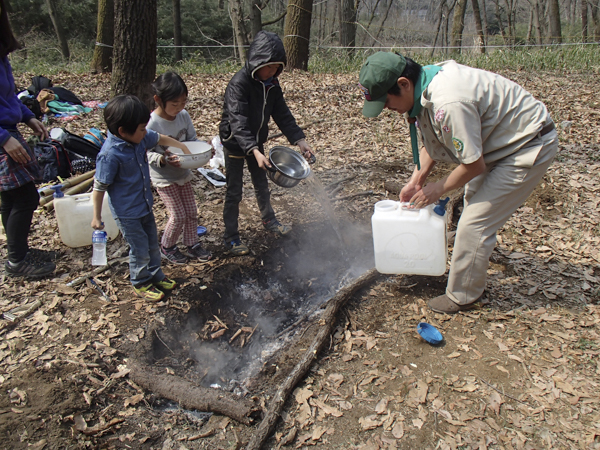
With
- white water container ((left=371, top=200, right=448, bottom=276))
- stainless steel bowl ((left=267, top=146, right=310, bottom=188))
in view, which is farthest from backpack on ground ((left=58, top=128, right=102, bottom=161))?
white water container ((left=371, top=200, right=448, bottom=276))

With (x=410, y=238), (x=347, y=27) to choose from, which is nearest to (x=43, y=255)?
(x=410, y=238)

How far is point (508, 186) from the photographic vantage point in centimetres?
297

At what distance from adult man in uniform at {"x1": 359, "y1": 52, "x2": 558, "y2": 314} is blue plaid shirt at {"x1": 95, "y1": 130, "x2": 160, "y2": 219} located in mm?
1943

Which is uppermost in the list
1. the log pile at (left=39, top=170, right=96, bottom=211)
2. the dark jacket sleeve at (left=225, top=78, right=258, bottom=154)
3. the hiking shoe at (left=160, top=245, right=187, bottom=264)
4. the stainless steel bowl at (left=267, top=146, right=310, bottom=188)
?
the dark jacket sleeve at (left=225, top=78, right=258, bottom=154)

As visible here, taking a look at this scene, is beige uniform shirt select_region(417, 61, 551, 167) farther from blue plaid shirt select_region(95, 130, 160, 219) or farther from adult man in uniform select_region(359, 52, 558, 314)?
blue plaid shirt select_region(95, 130, 160, 219)

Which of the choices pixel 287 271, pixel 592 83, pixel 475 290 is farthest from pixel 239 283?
pixel 592 83

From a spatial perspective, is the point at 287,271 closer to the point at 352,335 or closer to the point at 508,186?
the point at 352,335

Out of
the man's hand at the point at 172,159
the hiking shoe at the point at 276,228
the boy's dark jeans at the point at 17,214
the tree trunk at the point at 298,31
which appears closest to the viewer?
the man's hand at the point at 172,159

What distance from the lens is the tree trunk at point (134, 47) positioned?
5598mm

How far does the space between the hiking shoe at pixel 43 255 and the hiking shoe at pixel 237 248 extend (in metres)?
1.81

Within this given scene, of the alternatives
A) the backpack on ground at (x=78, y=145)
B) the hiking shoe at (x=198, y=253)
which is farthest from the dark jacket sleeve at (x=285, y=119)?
the backpack on ground at (x=78, y=145)

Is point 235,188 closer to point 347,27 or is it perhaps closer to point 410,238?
point 410,238

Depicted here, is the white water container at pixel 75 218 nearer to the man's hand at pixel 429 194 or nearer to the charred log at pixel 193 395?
the charred log at pixel 193 395

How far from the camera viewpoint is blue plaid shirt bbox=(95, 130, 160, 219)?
3.23 meters
